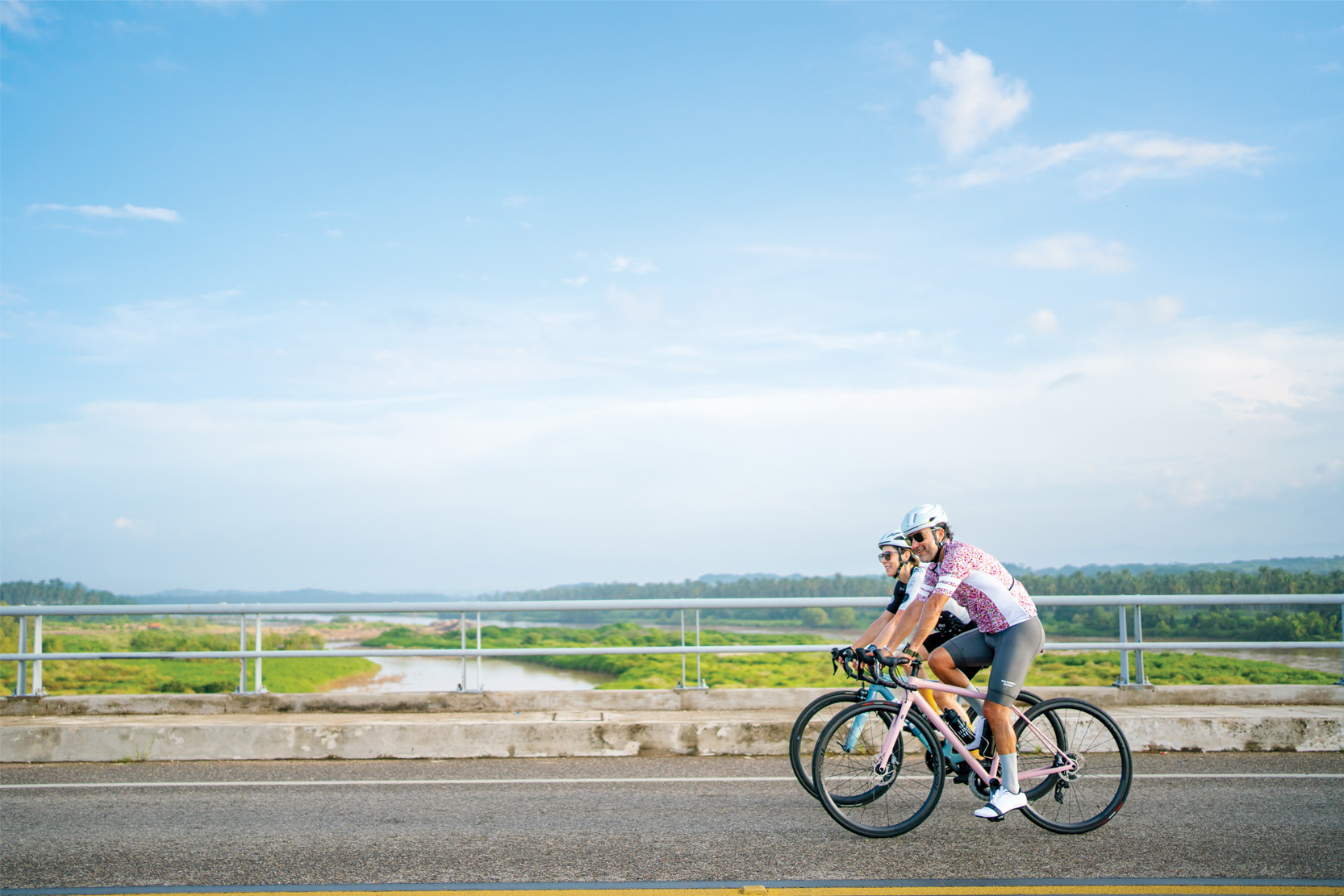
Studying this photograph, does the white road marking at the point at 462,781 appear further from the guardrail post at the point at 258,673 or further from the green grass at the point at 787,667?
the green grass at the point at 787,667

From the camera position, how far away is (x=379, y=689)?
1023 cm

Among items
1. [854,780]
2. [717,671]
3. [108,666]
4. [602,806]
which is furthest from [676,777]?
[108,666]

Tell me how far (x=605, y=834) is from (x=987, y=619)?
2480mm

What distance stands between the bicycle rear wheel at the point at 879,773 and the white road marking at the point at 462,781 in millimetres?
1757

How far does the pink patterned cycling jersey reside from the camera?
5.45 meters

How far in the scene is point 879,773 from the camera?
5.51m

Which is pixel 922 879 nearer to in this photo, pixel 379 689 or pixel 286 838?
pixel 286 838

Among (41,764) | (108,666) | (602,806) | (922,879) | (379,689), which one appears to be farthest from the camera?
(108,666)

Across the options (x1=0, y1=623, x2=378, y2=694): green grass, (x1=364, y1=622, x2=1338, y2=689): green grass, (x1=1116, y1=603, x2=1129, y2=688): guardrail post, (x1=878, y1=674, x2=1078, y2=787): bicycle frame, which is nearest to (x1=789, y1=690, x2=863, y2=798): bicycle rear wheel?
(x1=878, y1=674, x2=1078, y2=787): bicycle frame

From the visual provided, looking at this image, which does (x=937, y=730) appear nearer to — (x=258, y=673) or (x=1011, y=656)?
(x=1011, y=656)

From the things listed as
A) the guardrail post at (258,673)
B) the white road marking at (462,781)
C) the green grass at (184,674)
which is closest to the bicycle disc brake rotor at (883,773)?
the white road marking at (462,781)

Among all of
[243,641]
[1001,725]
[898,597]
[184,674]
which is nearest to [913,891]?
[1001,725]

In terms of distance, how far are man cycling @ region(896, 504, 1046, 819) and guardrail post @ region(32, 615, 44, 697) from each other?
8563mm

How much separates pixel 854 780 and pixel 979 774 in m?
0.70
